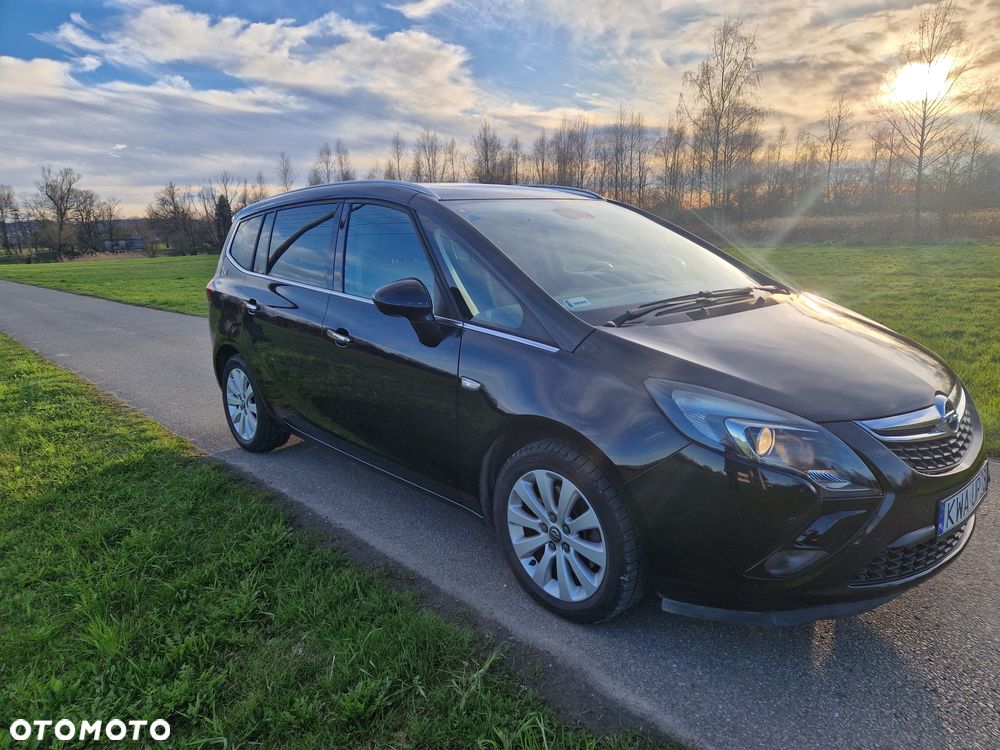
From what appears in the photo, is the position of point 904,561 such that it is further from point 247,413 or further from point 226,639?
point 247,413

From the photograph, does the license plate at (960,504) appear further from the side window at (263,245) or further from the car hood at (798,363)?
the side window at (263,245)

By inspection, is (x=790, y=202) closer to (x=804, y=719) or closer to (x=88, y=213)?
(x=804, y=719)

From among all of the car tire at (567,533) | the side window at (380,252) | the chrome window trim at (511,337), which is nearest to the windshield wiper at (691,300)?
the chrome window trim at (511,337)

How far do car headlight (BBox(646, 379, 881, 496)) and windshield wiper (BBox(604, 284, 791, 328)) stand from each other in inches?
22.2

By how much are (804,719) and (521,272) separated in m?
1.98

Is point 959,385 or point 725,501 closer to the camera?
point 725,501

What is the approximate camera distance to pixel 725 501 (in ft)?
6.92

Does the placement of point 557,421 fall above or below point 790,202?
below

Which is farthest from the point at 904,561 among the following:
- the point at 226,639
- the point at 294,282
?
the point at 294,282

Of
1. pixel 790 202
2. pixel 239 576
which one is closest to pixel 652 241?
pixel 239 576

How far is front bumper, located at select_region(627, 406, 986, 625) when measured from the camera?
206 cm

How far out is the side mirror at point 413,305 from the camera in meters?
2.86

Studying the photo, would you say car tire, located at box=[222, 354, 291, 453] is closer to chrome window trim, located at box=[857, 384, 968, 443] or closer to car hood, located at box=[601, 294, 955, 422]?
car hood, located at box=[601, 294, 955, 422]

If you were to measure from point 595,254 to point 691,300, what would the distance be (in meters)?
0.60
